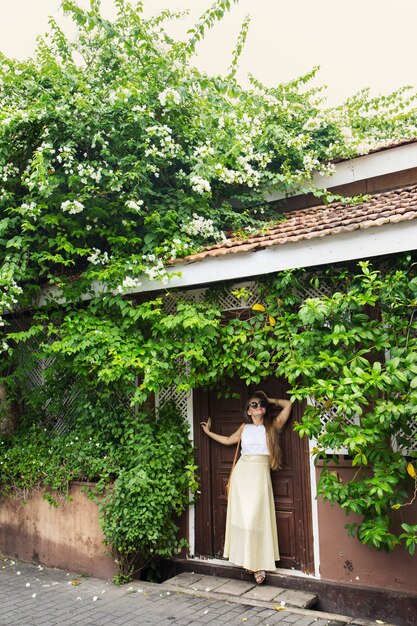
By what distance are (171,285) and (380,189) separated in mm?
3090

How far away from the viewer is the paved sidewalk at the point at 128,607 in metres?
4.90

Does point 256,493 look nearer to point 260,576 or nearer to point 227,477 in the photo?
point 227,477

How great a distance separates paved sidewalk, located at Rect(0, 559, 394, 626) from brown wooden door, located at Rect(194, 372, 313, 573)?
0.67 meters

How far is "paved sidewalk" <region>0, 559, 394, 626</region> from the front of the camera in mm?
4902

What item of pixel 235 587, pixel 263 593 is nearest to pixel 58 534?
pixel 235 587

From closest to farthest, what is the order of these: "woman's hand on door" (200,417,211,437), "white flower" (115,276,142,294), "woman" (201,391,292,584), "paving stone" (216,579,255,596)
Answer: "paving stone" (216,579,255,596)
"woman" (201,391,292,584)
"white flower" (115,276,142,294)
"woman's hand on door" (200,417,211,437)

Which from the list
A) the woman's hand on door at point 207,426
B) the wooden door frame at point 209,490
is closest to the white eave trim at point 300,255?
the wooden door frame at point 209,490

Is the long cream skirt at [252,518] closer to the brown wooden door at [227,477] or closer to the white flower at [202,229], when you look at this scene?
the brown wooden door at [227,477]

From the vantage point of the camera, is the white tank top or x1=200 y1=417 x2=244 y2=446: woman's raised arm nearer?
the white tank top

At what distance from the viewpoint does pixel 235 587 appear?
5.70m

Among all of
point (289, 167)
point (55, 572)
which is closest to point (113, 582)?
point (55, 572)

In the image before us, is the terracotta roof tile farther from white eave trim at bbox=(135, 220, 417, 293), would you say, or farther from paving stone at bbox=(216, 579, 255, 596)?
paving stone at bbox=(216, 579, 255, 596)

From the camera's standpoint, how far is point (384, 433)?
4.71 meters

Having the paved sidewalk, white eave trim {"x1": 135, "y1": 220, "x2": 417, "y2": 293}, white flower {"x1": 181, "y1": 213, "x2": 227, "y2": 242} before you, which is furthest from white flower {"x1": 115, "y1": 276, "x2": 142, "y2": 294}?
the paved sidewalk
